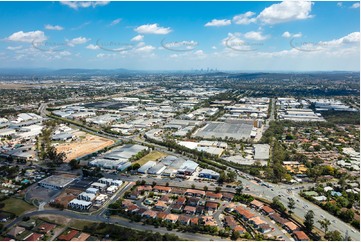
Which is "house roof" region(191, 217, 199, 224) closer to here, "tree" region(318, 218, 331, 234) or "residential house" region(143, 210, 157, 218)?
"residential house" region(143, 210, 157, 218)

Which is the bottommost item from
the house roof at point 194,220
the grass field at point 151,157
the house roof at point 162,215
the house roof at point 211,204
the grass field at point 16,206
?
the grass field at point 16,206

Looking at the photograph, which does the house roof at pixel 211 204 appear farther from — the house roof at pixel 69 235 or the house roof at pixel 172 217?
the house roof at pixel 69 235

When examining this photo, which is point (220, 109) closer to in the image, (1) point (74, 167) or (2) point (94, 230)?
(1) point (74, 167)

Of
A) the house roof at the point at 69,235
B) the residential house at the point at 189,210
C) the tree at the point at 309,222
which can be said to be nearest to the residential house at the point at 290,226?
the tree at the point at 309,222

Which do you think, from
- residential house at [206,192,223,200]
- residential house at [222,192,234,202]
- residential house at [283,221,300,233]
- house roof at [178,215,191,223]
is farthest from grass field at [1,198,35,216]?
residential house at [283,221,300,233]

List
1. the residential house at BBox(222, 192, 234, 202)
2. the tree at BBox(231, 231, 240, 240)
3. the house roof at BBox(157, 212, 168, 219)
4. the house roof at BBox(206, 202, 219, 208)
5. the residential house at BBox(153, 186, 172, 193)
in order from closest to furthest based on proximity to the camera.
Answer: the tree at BBox(231, 231, 240, 240) → the house roof at BBox(157, 212, 168, 219) → the house roof at BBox(206, 202, 219, 208) → the residential house at BBox(222, 192, 234, 202) → the residential house at BBox(153, 186, 172, 193)

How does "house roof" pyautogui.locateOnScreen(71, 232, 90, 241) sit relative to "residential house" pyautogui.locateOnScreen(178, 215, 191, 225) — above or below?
below
